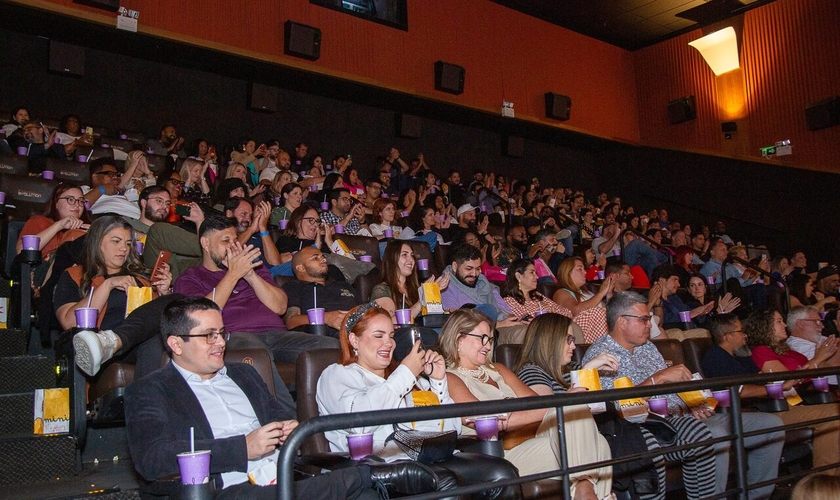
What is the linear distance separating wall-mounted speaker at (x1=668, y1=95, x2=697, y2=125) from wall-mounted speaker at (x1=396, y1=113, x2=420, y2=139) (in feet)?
15.0

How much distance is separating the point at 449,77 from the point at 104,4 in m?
4.67

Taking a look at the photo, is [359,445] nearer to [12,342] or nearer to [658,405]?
[658,405]

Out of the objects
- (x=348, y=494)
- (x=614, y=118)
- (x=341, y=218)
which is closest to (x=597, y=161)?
(x=614, y=118)

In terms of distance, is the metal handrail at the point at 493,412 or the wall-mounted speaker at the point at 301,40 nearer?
the metal handrail at the point at 493,412

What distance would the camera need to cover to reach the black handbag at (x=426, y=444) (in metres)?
2.21

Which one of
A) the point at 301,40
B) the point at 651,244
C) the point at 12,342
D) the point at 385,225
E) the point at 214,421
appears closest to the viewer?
the point at 214,421

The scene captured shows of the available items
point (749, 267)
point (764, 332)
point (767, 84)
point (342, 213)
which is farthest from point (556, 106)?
point (764, 332)

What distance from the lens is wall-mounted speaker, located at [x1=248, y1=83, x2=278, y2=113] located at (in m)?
9.01

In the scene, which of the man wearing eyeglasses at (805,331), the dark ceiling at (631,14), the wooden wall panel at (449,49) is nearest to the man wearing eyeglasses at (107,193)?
the wooden wall panel at (449,49)

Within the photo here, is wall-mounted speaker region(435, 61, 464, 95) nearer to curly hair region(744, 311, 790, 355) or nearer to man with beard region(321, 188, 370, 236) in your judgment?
man with beard region(321, 188, 370, 236)

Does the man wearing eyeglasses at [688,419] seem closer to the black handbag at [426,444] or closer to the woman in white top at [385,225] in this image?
the black handbag at [426,444]

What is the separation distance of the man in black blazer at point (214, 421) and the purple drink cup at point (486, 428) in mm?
457

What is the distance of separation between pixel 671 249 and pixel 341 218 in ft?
16.4

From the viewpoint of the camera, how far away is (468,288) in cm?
455
